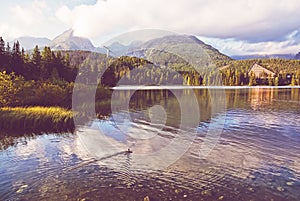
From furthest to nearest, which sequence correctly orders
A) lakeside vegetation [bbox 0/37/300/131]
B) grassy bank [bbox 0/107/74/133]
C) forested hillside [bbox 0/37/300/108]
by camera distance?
forested hillside [bbox 0/37/300/108], lakeside vegetation [bbox 0/37/300/131], grassy bank [bbox 0/107/74/133]

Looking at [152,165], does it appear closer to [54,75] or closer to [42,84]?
[42,84]

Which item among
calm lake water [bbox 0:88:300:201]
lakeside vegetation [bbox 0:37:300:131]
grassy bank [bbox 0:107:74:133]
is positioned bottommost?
calm lake water [bbox 0:88:300:201]

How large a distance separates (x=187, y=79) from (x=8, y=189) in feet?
468

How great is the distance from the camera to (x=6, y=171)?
47.1 feet

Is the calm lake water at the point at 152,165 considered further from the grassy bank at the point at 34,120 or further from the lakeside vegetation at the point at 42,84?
the lakeside vegetation at the point at 42,84

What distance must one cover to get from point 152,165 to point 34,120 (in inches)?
691

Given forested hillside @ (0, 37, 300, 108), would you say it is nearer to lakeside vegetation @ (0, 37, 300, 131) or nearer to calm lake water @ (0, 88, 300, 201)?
lakeside vegetation @ (0, 37, 300, 131)

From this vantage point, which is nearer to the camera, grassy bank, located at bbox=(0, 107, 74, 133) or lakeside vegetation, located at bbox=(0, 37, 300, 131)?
grassy bank, located at bbox=(0, 107, 74, 133)

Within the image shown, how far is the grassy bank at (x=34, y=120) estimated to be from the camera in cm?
2642

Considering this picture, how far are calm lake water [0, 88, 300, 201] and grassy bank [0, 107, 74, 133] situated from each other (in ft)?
9.27

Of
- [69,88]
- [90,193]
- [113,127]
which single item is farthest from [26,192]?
[69,88]

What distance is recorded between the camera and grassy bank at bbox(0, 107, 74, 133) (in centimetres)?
2642

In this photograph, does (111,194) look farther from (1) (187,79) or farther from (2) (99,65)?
(1) (187,79)

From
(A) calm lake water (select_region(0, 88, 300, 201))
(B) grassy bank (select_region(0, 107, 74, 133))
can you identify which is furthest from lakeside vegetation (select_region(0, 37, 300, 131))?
(A) calm lake water (select_region(0, 88, 300, 201))
